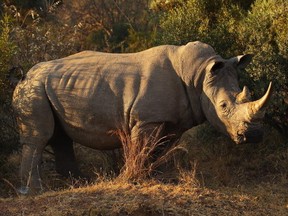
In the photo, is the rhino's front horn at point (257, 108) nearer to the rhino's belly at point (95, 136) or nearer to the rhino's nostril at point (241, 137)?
the rhino's nostril at point (241, 137)

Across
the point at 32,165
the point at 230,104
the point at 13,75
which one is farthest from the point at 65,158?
the point at 230,104

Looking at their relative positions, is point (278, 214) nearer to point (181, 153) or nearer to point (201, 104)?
point (201, 104)

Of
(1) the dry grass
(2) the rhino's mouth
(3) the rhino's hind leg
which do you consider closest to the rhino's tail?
(3) the rhino's hind leg

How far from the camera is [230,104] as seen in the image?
8.05 m

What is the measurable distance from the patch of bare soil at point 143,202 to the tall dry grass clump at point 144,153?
25 cm

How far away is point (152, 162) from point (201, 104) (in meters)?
1.00

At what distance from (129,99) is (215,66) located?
1193mm

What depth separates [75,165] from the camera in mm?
9547

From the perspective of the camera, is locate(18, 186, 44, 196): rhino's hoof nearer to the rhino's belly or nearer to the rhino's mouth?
the rhino's belly

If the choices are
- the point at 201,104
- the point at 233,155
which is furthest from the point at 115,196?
the point at 233,155

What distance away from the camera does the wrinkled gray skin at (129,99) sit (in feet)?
26.5

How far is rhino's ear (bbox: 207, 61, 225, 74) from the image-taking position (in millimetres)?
8156

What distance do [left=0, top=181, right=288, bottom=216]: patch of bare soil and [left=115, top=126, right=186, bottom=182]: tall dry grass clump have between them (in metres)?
0.25

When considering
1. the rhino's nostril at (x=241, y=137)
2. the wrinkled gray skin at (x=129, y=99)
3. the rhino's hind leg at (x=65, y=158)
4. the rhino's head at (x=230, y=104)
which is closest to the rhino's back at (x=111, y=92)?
the wrinkled gray skin at (x=129, y=99)
